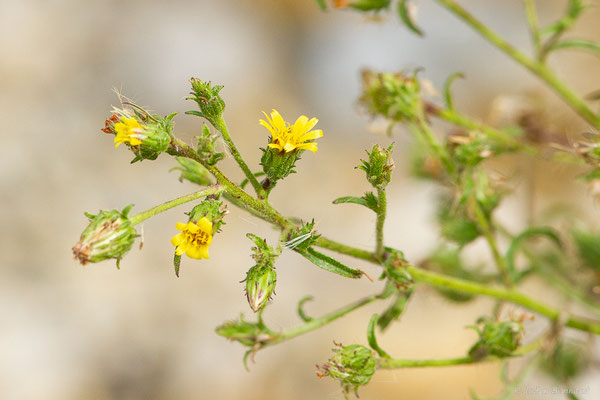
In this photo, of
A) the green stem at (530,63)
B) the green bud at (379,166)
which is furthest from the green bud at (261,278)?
the green stem at (530,63)

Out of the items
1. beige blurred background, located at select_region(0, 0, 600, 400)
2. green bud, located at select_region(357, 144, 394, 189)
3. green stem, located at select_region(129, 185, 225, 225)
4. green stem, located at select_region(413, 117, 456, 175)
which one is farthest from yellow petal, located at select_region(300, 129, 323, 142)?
beige blurred background, located at select_region(0, 0, 600, 400)

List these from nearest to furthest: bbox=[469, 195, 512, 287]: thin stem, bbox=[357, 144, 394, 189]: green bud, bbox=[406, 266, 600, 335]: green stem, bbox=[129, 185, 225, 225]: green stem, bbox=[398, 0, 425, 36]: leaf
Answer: bbox=[129, 185, 225, 225]: green stem → bbox=[357, 144, 394, 189]: green bud → bbox=[406, 266, 600, 335]: green stem → bbox=[469, 195, 512, 287]: thin stem → bbox=[398, 0, 425, 36]: leaf

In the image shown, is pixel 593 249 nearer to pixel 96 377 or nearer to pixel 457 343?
pixel 457 343

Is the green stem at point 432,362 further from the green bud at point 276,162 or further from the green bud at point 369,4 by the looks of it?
the green bud at point 369,4

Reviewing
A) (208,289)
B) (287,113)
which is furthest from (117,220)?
(287,113)

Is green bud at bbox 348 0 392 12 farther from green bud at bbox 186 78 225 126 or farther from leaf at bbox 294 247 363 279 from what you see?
leaf at bbox 294 247 363 279

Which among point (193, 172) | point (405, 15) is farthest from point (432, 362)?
point (405, 15)
